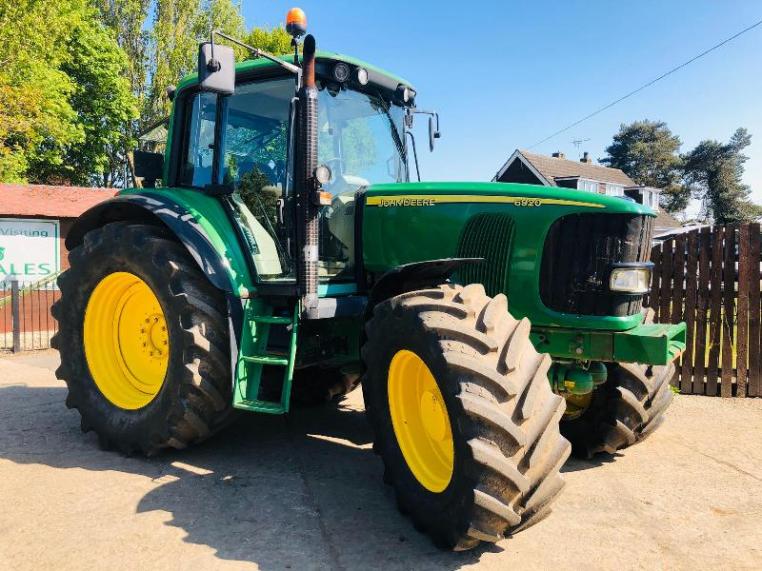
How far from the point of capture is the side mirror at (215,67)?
327cm

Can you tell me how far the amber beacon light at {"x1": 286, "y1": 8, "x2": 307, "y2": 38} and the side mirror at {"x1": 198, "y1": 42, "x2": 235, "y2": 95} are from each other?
0.40 metres

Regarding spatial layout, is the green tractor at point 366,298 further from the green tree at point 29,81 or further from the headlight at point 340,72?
the green tree at point 29,81

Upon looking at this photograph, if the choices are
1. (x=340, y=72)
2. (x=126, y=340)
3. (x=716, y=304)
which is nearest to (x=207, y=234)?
(x=126, y=340)

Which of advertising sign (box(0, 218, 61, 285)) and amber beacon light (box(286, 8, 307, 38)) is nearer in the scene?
amber beacon light (box(286, 8, 307, 38))

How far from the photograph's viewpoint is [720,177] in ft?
184

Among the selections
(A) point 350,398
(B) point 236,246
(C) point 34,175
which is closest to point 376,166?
(B) point 236,246

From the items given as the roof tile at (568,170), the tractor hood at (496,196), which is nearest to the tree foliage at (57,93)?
the tractor hood at (496,196)

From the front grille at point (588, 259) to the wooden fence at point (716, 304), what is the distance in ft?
11.8

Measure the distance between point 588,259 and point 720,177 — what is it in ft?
204

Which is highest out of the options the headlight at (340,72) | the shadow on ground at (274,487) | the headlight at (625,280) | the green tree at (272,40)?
the green tree at (272,40)

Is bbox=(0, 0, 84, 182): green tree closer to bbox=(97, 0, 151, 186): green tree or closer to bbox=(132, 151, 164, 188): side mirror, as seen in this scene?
bbox=(97, 0, 151, 186): green tree

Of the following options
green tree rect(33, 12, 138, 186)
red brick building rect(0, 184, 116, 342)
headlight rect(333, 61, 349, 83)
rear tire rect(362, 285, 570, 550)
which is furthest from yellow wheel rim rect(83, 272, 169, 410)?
green tree rect(33, 12, 138, 186)

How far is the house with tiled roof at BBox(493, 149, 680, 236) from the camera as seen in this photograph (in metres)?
27.5

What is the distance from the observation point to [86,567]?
2.66 metres
